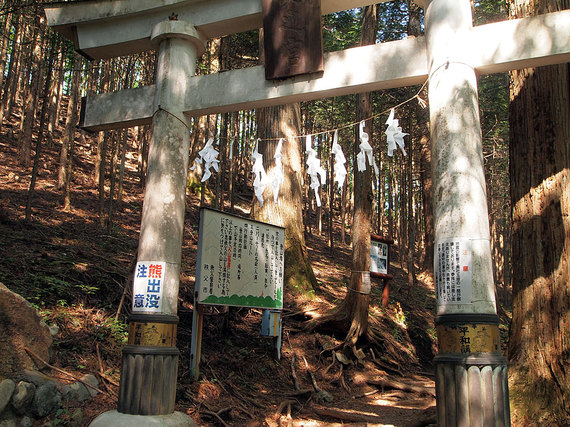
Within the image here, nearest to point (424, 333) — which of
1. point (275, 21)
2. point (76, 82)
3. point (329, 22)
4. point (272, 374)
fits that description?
point (272, 374)

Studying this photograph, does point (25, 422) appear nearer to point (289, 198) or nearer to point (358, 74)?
point (358, 74)

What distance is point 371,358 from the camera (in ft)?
28.0

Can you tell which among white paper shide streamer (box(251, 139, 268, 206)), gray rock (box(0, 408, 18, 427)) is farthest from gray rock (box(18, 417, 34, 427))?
white paper shide streamer (box(251, 139, 268, 206))

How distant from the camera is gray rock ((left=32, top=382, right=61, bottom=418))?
4.71 meters

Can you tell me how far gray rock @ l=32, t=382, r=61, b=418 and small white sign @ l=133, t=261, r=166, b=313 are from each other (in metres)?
1.20

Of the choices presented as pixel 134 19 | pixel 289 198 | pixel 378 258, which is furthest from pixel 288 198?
pixel 134 19

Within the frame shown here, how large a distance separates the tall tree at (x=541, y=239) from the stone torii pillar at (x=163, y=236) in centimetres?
335

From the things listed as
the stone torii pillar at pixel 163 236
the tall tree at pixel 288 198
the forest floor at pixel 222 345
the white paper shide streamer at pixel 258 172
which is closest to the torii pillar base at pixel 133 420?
the stone torii pillar at pixel 163 236

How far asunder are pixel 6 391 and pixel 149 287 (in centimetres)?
166

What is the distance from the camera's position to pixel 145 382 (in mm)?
4574

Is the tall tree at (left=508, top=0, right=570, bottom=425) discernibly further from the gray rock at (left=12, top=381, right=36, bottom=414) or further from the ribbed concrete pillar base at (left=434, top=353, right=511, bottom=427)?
the gray rock at (left=12, top=381, right=36, bottom=414)

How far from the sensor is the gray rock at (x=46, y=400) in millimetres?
4715

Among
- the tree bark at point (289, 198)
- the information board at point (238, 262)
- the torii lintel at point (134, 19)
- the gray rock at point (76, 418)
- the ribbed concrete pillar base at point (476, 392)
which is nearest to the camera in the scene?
the ribbed concrete pillar base at point (476, 392)

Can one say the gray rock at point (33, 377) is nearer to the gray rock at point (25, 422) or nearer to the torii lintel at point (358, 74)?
the gray rock at point (25, 422)
